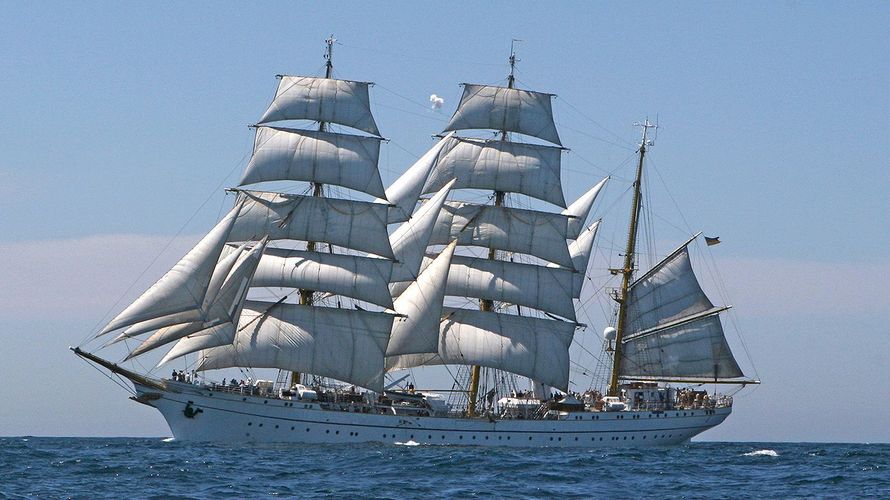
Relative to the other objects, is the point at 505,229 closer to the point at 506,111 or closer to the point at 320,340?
the point at 506,111

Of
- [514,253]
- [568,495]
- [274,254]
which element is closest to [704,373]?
[514,253]

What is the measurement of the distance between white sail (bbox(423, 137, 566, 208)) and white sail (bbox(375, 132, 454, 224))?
14.8 ft

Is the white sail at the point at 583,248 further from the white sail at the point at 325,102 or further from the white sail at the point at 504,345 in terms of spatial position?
the white sail at the point at 325,102

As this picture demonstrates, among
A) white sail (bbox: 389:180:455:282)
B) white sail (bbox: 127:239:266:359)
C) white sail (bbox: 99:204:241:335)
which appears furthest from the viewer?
white sail (bbox: 389:180:455:282)

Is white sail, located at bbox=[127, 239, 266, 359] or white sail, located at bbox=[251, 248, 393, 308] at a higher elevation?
white sail, located at bbox=[251, 248, 393, 308]

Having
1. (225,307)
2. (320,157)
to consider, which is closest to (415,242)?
(320,157)

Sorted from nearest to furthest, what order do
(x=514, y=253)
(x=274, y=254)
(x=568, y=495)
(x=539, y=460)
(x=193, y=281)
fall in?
(x=568, y=495) → (x=539, y=460) → (x=193, y=281) → (x=274, y=254) → (x=514, y=253)

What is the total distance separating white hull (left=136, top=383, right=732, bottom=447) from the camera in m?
82.4

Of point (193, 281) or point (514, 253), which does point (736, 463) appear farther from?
point (193, 281)

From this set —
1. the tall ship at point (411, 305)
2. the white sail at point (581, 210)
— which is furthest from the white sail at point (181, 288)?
the white sail at point (581, 210)

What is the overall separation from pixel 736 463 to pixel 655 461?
4.21 m

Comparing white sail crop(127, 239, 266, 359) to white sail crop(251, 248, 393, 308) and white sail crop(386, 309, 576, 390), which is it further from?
white sail crop(386, 309, 576, 390)

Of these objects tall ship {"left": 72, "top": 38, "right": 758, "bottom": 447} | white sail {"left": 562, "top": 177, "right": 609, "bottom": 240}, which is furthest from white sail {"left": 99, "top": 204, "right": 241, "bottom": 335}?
white sail {"left": 562, "top": 177, "right": 609, "bottom": 240}

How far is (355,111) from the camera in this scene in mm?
88875
